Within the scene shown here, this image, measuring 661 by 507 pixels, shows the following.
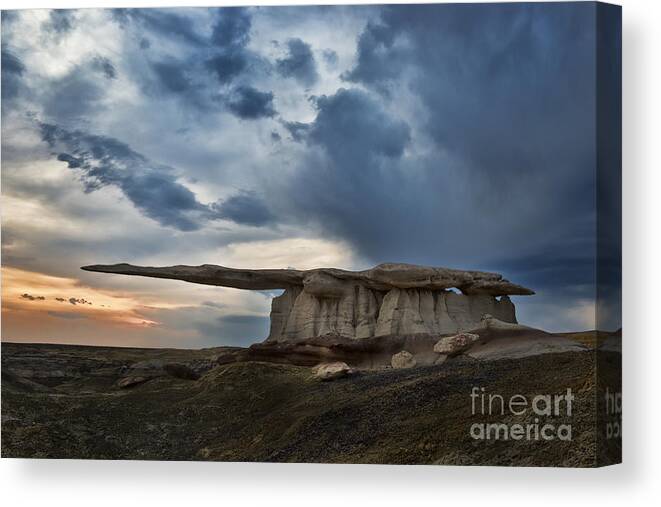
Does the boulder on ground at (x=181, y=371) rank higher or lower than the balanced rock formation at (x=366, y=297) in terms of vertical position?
lower

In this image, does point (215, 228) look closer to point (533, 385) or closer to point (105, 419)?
point (105, 419)

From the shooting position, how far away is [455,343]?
16391 millimetres

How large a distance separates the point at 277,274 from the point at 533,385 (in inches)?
177

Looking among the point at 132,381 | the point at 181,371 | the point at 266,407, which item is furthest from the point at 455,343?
the point at 132,381

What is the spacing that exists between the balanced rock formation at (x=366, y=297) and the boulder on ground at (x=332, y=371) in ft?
2.63

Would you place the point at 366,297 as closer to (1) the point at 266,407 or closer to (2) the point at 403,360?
(2) the point at 403,360

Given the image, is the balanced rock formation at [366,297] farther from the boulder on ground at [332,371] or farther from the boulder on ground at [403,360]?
the boulder on ground at [332,371]

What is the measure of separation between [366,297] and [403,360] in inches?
54.3

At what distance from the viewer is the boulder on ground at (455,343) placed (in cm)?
1636

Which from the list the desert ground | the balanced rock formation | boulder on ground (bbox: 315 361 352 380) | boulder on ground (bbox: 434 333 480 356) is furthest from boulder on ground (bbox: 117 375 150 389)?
boulder on ground (bbox: 434 333 480 356)

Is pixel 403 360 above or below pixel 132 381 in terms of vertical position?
above

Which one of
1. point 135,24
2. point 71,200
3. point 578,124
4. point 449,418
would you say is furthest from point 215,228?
point 578,124

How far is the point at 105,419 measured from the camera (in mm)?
16781

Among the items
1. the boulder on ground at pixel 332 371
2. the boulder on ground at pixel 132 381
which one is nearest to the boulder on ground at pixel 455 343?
the boulder on ground at pixel 332 371
